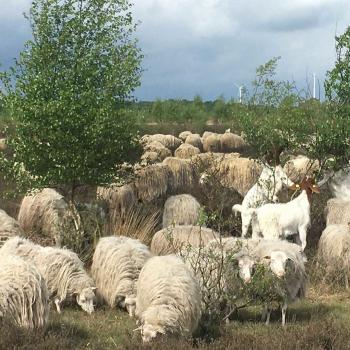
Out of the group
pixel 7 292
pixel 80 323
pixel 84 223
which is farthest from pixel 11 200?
pixel 7 292

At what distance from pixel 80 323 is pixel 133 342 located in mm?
1840

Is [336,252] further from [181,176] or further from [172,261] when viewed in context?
[181,176]

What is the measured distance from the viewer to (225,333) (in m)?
8.59

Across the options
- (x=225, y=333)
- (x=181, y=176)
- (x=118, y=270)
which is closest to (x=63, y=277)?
(x=118, y=270)

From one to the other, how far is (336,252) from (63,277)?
15.1ft

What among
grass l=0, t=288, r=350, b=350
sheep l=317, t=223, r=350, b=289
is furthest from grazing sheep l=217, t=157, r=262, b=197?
grass l=0, t=288, r=350, b=350

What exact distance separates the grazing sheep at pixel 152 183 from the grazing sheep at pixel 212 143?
2124cm

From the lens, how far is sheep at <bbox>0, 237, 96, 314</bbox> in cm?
1033

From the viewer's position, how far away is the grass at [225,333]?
7.62 meters

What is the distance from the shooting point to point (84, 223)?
14.4 meters

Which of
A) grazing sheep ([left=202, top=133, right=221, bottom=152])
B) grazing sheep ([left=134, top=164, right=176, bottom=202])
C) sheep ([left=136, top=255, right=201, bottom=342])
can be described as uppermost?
grazing sheep ([left=202, top=133, right=221, bottom=152])

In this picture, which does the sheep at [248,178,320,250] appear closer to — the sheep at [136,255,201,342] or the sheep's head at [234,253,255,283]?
the sheep's head at [234,253,255,283]

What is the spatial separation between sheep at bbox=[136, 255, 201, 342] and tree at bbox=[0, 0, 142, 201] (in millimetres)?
4962

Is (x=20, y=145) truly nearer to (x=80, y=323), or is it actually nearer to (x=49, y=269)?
(x=49, y=269)
